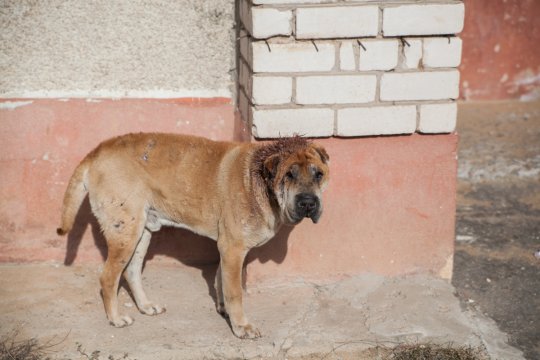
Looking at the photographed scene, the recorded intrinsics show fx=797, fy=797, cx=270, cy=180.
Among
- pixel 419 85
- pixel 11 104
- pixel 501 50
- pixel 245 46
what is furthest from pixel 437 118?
pixel 501 50

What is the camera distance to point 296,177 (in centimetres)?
524

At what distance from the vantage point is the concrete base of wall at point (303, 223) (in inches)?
242

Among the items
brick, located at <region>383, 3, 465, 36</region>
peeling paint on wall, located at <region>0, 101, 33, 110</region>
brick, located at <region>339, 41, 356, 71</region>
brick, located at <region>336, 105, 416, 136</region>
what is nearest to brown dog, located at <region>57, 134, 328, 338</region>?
brick, located at <region>336, 105, 416, 136</region>

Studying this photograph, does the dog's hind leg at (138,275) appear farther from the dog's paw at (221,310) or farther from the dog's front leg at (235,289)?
the dog's front leg at (235,289)

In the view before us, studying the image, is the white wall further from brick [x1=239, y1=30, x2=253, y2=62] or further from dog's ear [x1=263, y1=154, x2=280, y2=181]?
dog's ear [x1=263, y1=154, x2=280, y2=181]

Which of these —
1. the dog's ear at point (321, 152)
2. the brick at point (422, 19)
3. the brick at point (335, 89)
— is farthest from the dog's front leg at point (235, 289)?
the brick at point (422, 19)

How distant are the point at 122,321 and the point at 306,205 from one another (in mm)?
1686

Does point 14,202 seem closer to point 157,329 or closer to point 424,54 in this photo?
point 157,329

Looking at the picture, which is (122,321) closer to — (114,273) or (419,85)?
(114,273)

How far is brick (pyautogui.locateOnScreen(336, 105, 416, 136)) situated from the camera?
5953 millimetres

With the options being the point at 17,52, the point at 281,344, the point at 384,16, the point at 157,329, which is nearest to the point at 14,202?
the point at 17,52

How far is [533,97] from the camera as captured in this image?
1102cm

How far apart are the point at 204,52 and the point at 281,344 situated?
95.5 inches

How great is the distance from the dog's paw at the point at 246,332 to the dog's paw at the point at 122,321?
800mm
